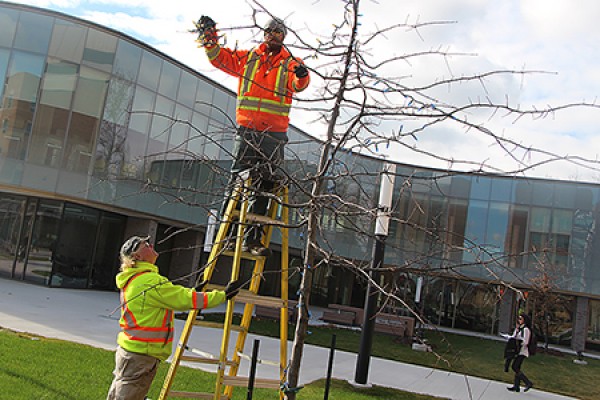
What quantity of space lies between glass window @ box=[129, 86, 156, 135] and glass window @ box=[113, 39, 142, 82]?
0.59 metres

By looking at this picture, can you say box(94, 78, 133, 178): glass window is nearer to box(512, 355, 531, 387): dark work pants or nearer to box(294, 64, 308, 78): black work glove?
box(512, 355, 531, 387): dark work pants

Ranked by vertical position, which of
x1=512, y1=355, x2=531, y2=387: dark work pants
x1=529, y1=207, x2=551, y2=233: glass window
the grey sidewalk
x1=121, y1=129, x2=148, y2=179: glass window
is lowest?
the grey sidewalk

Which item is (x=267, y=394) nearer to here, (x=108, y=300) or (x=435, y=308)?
(x=108, y=300)

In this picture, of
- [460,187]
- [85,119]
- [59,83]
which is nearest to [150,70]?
[85,119]

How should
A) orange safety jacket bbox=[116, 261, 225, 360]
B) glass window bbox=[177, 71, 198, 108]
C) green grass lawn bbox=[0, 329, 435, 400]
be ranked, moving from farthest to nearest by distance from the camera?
glass window bbox=[177, 71, 198, 108], green grass lawn bbox=[0, 329, 435, 400], orange safety jacket bbox=[116, 261, 225, 360]

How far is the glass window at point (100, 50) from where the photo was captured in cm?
2002

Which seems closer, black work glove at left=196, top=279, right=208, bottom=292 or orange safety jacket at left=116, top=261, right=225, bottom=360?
orange safety jacket at left=116, top=261, right=225, bottom=360

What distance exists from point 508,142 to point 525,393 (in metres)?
10.7

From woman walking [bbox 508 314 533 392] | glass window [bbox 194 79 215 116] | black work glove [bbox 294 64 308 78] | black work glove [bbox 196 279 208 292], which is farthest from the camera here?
glass window [bbox 194 79 215 116]

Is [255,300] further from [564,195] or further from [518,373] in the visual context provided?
[564,195]

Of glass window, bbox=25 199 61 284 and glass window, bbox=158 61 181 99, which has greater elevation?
glass window, bbox=158 61 181 99

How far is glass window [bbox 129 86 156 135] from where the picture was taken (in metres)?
21.1

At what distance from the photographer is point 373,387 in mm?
9773

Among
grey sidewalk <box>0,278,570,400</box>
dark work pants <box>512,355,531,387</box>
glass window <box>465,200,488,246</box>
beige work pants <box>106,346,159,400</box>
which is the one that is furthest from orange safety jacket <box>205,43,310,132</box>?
glass window <box>465,200,488,246</box>
